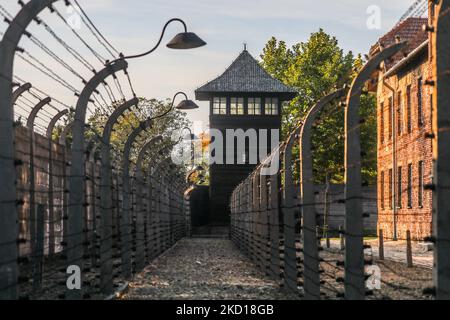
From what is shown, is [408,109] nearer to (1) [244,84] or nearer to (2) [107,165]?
(1) [244,84]

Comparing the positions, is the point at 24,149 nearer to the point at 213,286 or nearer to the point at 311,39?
the point at 213,286

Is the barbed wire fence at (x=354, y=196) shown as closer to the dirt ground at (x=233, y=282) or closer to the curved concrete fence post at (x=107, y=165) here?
the dirt ground at (x=233, y=282)

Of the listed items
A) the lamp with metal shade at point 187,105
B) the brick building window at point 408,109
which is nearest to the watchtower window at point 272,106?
the brick building window at point 408,109

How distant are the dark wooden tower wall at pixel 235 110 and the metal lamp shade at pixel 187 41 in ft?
130

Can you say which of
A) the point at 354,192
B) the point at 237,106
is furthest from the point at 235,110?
the point at 354,192

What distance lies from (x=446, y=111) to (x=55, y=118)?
10.4m

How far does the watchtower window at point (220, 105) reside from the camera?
194ft

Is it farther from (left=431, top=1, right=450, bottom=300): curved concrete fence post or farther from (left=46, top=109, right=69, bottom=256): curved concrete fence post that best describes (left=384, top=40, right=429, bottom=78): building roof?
(left=431, top=1, right=450, bottom=300): curved concrete fence post

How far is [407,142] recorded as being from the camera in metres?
37.3

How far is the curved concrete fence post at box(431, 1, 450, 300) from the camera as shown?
6410mm

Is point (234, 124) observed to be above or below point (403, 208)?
above

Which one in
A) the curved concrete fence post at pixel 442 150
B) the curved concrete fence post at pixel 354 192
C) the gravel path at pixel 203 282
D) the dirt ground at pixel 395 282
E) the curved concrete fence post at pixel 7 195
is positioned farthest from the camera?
the gravel path at pixel 203 282
